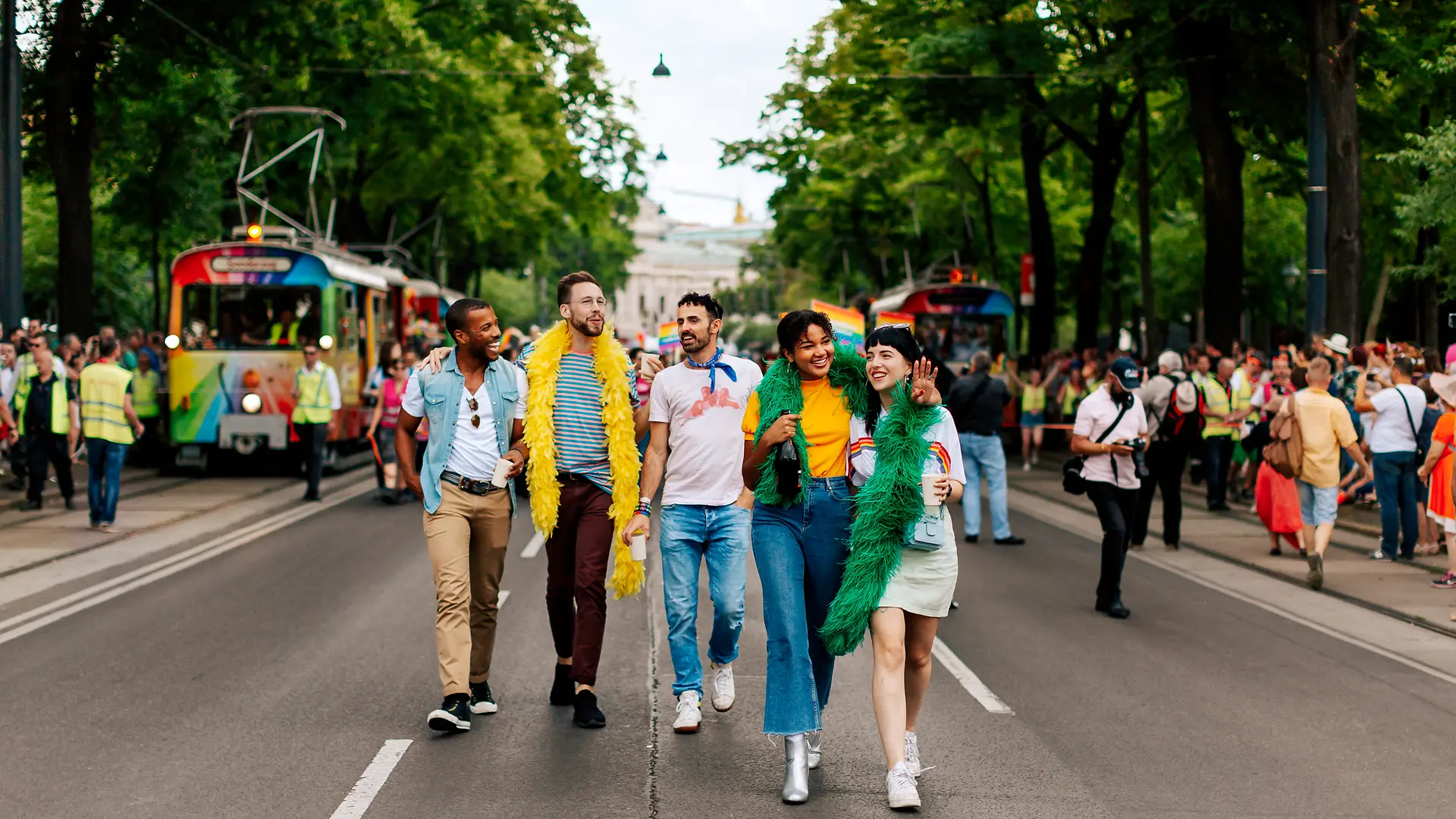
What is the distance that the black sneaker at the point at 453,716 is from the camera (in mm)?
7039

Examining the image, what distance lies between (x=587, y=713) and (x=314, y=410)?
38.6 feet

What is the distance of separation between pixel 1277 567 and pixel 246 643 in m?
8.49

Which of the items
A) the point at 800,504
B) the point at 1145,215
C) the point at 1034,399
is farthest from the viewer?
the point at 1145,215

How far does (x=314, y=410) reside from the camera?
18219 millimetres

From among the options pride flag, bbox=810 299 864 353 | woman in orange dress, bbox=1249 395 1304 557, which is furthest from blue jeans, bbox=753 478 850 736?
woman in orange dress, bbox=1249 395 1304 557

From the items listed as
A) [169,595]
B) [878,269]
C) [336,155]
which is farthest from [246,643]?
[878,269]

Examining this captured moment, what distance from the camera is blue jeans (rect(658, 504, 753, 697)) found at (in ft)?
23.4

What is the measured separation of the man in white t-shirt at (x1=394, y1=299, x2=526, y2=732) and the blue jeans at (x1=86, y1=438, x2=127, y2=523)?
8551 millimetres

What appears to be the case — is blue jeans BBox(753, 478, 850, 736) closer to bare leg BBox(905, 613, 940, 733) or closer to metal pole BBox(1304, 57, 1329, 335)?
bare leg BBox(905, 613, 940, 733)

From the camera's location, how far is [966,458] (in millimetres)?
15641

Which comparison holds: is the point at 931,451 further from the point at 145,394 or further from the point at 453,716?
the point at 145,394

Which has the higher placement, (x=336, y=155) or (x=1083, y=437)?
(x=336, y=155)

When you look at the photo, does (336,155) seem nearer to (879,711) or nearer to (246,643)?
(246,643)

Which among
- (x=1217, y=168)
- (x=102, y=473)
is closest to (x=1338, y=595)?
(x=1217, y=168)
